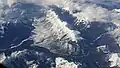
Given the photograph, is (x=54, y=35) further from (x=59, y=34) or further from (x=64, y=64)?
(x=64, y=64)

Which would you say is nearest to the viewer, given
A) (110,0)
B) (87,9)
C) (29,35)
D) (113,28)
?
(29,35)

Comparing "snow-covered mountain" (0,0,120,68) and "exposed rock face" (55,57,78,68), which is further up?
"snow-covered mountain" (0,0,120,68)

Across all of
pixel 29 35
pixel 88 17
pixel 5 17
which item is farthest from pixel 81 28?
pixel 5 17

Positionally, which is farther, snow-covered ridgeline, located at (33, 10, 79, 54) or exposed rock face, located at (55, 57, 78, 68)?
snow-covered ridgeline, located at (33, 10, 79, 54)

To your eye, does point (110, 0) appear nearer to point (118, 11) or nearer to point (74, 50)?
point (118, 11)

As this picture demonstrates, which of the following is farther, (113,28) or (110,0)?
(110,0)

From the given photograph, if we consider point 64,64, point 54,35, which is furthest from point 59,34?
point 64,64

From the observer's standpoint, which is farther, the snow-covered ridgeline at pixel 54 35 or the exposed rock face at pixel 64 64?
the snow-covered ridgeline at pixel 54 35

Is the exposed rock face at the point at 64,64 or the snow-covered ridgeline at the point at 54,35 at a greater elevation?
the snow-covered ridgeline at the point at 54,35
